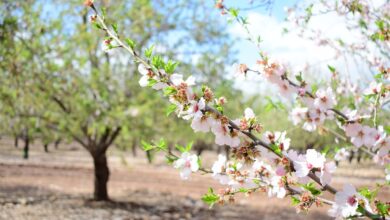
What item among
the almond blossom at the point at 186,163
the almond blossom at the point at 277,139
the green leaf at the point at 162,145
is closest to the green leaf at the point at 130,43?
the green leaf at the point at 162,145

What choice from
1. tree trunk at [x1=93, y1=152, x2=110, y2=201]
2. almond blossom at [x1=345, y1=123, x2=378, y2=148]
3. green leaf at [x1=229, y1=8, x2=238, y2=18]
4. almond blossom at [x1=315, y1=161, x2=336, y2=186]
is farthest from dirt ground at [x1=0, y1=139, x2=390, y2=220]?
almond blossom at [x1=315, y1=161, x2=336, y2=186]

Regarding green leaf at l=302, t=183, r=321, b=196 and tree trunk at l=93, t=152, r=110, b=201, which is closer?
green leaf at l=302, t=183, r=321, b=196

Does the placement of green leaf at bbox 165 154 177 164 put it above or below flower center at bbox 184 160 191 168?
above

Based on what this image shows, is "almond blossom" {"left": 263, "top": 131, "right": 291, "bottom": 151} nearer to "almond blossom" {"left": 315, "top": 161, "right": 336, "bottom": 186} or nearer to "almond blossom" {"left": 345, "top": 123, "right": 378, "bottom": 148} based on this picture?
"almond blossom" {"left": 315, "top": 161, "right": 336, "bottom": 186}

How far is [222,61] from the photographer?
15.2m

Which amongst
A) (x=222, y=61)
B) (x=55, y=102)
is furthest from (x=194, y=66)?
(x=55, y=102)

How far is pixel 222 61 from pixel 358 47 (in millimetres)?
7532

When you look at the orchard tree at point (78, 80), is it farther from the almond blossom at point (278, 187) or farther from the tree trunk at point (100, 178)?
the almond blossom at point (278, 187)

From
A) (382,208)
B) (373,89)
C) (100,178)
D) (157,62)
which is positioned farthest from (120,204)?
(382,208)

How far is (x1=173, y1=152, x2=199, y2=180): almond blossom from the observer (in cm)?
272

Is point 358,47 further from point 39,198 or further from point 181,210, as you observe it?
point 39,198

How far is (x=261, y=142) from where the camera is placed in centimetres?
246

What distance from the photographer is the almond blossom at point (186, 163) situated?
2.72 metres

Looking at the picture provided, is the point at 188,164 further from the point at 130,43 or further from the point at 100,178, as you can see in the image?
the point at 100,178
